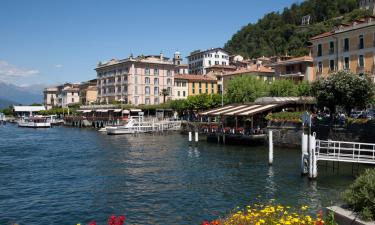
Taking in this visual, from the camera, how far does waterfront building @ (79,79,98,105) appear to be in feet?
477

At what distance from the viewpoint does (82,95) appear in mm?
152250

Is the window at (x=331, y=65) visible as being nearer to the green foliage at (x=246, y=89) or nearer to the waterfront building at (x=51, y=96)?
the green foliage at (x=246, y=89)

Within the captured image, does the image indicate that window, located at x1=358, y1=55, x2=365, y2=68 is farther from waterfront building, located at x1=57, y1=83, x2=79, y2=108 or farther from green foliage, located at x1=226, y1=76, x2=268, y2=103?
waterfront building, located at x1=57, y1=83, x2=79, y2=108

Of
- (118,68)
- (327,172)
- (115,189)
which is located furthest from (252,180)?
(118,68)

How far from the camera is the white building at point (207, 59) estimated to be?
14212 cm

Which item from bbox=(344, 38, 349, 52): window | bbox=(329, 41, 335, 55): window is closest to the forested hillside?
bbox=(329, 41, 335, 55): window

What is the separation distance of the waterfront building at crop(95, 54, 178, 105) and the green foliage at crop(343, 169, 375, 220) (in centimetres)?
9949

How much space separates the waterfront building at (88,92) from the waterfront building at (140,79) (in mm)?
28193

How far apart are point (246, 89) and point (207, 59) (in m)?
71.1

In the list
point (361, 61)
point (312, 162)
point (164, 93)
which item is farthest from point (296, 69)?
point (312, 162)

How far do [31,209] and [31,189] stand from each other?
5.35m

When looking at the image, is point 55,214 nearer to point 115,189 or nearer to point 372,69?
point 115,189

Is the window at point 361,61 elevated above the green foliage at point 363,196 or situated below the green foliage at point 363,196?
above

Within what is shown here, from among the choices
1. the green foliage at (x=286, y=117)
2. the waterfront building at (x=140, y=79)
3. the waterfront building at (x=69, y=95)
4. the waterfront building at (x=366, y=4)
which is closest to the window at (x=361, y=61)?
the green foliage at (x=286, y=117)
